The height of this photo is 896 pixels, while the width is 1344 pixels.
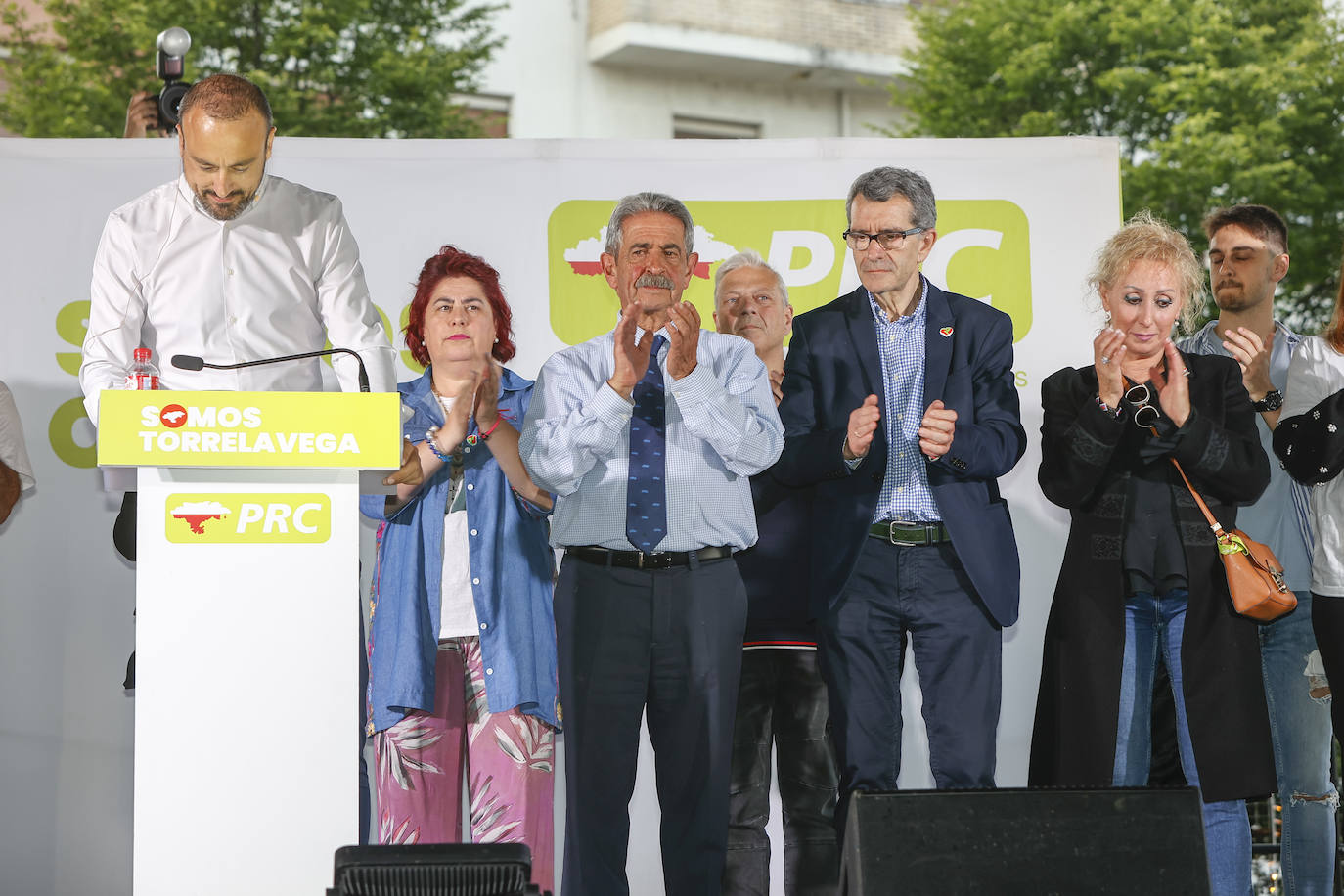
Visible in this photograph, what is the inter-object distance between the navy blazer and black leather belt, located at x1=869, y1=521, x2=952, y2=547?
4 centimetres

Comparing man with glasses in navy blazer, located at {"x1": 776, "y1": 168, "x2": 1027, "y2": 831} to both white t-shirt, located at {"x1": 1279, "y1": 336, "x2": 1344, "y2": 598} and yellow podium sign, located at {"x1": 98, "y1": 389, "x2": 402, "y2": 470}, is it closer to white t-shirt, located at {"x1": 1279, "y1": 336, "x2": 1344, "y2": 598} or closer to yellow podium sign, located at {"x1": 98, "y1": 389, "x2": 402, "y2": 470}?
white t-shirt, located at {"x1": 1279, "y1": 336, "x2": 1344, "y2": 598}

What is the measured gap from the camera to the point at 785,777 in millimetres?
3945

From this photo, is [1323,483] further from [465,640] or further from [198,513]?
[198,513]

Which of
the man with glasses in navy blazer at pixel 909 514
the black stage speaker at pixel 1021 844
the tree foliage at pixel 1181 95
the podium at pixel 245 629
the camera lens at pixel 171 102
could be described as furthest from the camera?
the tree foliage at pixel 1181 95

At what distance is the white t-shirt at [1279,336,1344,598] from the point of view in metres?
3.71

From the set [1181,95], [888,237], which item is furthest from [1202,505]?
[1181,95]

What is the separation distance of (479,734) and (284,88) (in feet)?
35.0

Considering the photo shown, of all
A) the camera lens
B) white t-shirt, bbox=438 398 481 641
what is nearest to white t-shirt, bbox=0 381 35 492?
the camera lens

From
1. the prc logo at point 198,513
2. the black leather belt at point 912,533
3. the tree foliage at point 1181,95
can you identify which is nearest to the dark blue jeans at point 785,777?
the black leather belt at point 912,533

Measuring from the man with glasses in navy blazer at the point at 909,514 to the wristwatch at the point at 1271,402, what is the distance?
2.86 ft

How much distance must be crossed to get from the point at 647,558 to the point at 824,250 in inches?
61.6

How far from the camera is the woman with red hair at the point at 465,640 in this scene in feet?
11.8

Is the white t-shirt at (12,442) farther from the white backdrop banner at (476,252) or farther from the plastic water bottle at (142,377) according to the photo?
the plastic water bottle at (142,377)

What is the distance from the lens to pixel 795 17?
60.3 ft
